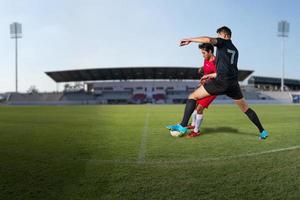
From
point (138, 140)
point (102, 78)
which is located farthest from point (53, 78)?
point (138, 140)

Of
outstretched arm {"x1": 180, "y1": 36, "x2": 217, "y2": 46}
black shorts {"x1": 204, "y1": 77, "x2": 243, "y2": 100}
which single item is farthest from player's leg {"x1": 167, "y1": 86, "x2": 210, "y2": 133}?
outstretched arm {"x1": 180, "y1": 36, "x2": 217, "y2": 46}

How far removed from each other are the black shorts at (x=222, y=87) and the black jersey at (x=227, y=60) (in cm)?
10

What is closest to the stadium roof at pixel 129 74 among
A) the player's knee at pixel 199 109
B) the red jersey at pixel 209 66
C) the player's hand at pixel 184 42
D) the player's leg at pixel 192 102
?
the player's knee at pixel 199 109

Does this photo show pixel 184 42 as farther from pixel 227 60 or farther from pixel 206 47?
pixel 206 47

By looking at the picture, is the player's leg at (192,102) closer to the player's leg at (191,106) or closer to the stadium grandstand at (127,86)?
the player's leg at (191,106)

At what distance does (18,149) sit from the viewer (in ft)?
16.8

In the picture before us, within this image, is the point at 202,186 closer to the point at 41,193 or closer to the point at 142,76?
the point at 41,193

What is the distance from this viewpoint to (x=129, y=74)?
8069cm

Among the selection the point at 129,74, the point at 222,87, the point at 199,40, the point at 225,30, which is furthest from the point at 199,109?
the point at 129,74

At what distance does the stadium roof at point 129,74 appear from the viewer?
76.4 m

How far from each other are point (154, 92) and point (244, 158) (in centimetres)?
8056

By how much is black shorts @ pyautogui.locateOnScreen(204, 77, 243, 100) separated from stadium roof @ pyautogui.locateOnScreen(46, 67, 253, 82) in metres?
69.1

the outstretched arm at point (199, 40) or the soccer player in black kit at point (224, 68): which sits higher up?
the outstretched arm at point (199, 40)

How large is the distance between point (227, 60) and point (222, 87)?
1.71 ft
